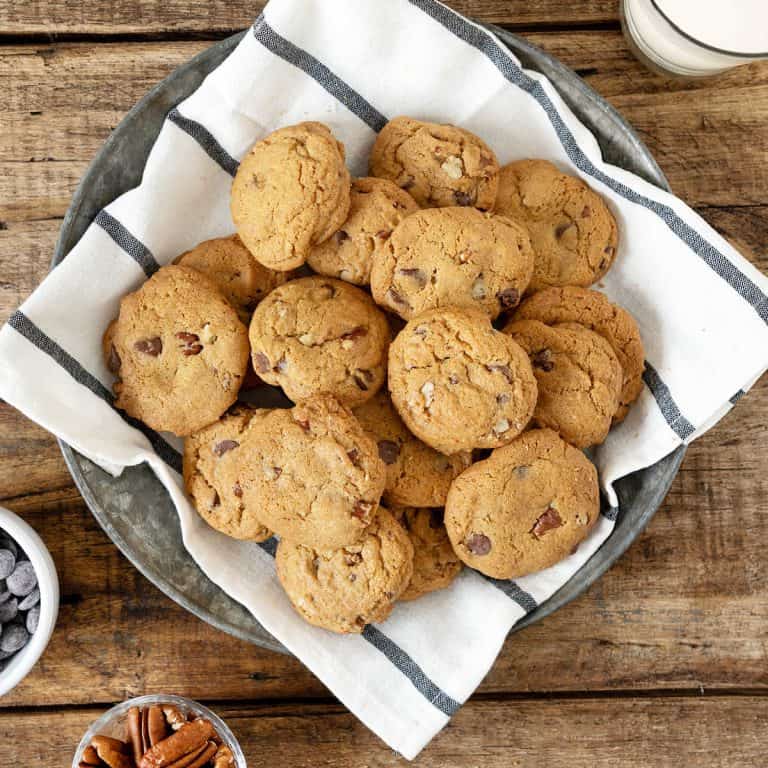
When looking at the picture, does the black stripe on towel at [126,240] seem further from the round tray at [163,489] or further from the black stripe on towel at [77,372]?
the black stripe on towel at [77,372]

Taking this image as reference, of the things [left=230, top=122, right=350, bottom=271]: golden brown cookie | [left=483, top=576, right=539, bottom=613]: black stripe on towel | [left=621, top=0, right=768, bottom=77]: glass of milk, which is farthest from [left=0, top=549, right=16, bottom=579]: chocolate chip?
[left=621, top=0, right=768, bottom=77]: glass of milk

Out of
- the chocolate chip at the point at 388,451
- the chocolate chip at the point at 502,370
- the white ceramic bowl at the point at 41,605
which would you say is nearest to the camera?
the chocolate chip at the point at 502,370

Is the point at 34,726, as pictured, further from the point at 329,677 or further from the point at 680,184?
the point at 680,184

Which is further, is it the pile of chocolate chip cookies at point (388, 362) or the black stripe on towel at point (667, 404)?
the black stripe on towel at point (667, 404)

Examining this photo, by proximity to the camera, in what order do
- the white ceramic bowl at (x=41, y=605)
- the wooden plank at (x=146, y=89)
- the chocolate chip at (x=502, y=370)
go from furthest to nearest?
the wooden plank at (x=146, y=89) < the white ceramic bowl at (x=41, y=605) < the chocolate chip at (x=502, y=370)

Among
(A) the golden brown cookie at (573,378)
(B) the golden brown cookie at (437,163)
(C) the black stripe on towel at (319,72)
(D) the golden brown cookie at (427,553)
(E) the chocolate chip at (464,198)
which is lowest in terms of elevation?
(D) the golden brown cookie at (427,553)

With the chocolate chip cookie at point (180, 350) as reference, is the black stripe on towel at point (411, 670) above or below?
below

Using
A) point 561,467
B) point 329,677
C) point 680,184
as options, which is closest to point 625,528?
point 561,467

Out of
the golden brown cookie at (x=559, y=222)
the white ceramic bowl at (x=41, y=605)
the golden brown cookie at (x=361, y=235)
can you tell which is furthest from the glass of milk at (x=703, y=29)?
the white ceramic bowl at (x=41, y=605)

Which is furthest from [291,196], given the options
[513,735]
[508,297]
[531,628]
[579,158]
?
[513,735]
